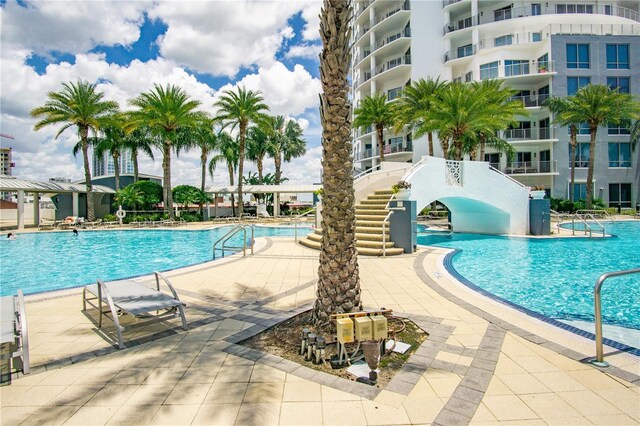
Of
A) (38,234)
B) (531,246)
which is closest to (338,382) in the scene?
(531,246)

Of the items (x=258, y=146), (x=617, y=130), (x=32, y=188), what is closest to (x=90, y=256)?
(x=32, y=188)

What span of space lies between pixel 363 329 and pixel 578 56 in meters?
39.8

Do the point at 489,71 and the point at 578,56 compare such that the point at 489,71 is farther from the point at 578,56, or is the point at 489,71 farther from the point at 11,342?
the point at 11,342

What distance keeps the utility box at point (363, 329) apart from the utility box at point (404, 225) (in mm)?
8559

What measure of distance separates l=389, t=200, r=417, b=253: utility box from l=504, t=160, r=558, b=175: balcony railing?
25406 mm

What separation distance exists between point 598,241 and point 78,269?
868 inches

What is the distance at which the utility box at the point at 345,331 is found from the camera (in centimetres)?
380

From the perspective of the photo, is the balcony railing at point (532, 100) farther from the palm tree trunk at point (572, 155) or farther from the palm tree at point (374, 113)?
the palm tree at point (374, 113)

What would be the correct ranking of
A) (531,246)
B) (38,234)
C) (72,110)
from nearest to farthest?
(531,246)
(38,234)
(72,110)

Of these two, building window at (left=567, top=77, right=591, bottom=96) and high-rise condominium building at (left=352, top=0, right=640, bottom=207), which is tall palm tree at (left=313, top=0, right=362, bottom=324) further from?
building window at (left=567, top=77, right=591, bottom=96)

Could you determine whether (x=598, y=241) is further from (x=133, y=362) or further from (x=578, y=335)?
(x=133, y=362)

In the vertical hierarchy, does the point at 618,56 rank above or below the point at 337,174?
above

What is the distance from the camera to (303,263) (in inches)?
414

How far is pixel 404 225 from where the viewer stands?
1213 centimetres
